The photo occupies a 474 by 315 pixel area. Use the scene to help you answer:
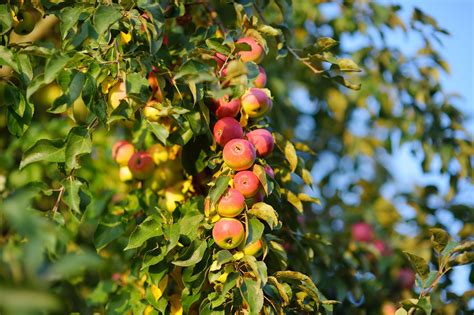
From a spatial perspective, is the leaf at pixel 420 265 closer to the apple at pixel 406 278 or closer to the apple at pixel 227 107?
the apple at pixel 227 107

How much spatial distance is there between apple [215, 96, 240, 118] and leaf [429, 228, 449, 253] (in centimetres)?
46

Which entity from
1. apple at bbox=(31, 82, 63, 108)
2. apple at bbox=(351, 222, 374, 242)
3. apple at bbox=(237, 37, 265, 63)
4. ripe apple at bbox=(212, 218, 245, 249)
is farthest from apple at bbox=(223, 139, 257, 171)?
apple at bbox=(351, 222, 374, 242)

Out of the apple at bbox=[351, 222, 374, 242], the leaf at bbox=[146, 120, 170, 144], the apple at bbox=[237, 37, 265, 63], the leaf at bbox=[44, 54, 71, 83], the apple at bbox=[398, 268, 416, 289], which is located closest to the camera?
the leaf at bbox=[44, 54, 71, 83]

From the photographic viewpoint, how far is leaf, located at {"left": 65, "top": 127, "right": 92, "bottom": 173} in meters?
1.17

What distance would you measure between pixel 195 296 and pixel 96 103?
384 mm

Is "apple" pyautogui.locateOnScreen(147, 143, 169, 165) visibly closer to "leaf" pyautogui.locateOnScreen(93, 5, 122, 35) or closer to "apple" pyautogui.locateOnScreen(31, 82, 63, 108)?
"leaf" pyautogui.locateOnScreen(93, 5, 122, 35)

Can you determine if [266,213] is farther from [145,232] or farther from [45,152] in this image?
[45,152]

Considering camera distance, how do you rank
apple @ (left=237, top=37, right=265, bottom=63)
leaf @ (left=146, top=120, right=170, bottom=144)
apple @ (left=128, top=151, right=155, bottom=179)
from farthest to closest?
apple @ (left=128, top=151, right=155, bottom=179)
apple @ (left=237, top=37, right=265, bottom=63)
leaf @ (left=146, top=120, right=170, bottom=144)

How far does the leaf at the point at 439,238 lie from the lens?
4.36ft

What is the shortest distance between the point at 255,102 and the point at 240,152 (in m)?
0.14

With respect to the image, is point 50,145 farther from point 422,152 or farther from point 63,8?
point 422,152

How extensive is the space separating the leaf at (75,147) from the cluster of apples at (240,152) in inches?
9.4

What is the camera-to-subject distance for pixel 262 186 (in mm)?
1199

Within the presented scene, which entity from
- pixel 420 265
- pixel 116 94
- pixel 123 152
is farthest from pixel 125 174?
pixel 420 265
